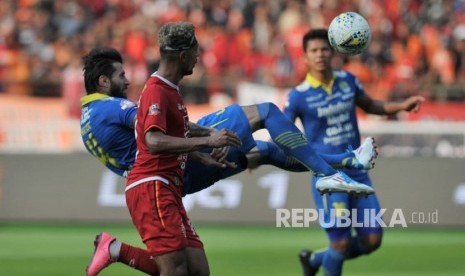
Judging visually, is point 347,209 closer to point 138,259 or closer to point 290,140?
point 290,140

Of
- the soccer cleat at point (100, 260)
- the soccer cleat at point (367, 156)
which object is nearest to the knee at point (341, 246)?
the soccer cleat at point (367, 156)

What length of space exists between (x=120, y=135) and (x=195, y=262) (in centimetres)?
133

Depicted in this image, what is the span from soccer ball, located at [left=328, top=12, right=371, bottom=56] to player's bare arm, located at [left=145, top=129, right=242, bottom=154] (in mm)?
2074

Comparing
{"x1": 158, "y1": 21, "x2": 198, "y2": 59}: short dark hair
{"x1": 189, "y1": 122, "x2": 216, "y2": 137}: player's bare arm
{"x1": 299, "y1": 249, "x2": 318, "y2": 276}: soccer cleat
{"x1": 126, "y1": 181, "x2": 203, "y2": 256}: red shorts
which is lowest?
{"x1": 299, "y1": 249, "x2": 318, "y2": 276}: soccer cleat

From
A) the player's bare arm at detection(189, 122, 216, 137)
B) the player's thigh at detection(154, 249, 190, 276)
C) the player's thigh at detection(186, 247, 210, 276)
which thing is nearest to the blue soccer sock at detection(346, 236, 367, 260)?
the player's bare arm at detection(189, 122, 216, 137)

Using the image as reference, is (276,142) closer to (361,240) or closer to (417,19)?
(361,240)

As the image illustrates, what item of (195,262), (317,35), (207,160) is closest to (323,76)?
(317,35)

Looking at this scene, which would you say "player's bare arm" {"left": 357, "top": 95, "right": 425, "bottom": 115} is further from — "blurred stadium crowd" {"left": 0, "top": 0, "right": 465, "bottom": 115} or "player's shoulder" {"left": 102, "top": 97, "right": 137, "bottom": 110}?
"blurred stadium crowd" {"left": 0, "top": 0, "right": 465, "bottom": 115}

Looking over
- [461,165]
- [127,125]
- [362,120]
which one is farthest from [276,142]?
[362,120]

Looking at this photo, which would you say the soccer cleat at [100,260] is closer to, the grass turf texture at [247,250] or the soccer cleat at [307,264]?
the soccer cleat at [307,264]

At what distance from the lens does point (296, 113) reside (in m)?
11.2

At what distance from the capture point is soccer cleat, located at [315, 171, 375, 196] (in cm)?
908

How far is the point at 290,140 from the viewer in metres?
9.09

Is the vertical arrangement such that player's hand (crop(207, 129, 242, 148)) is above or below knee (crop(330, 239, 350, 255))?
above
